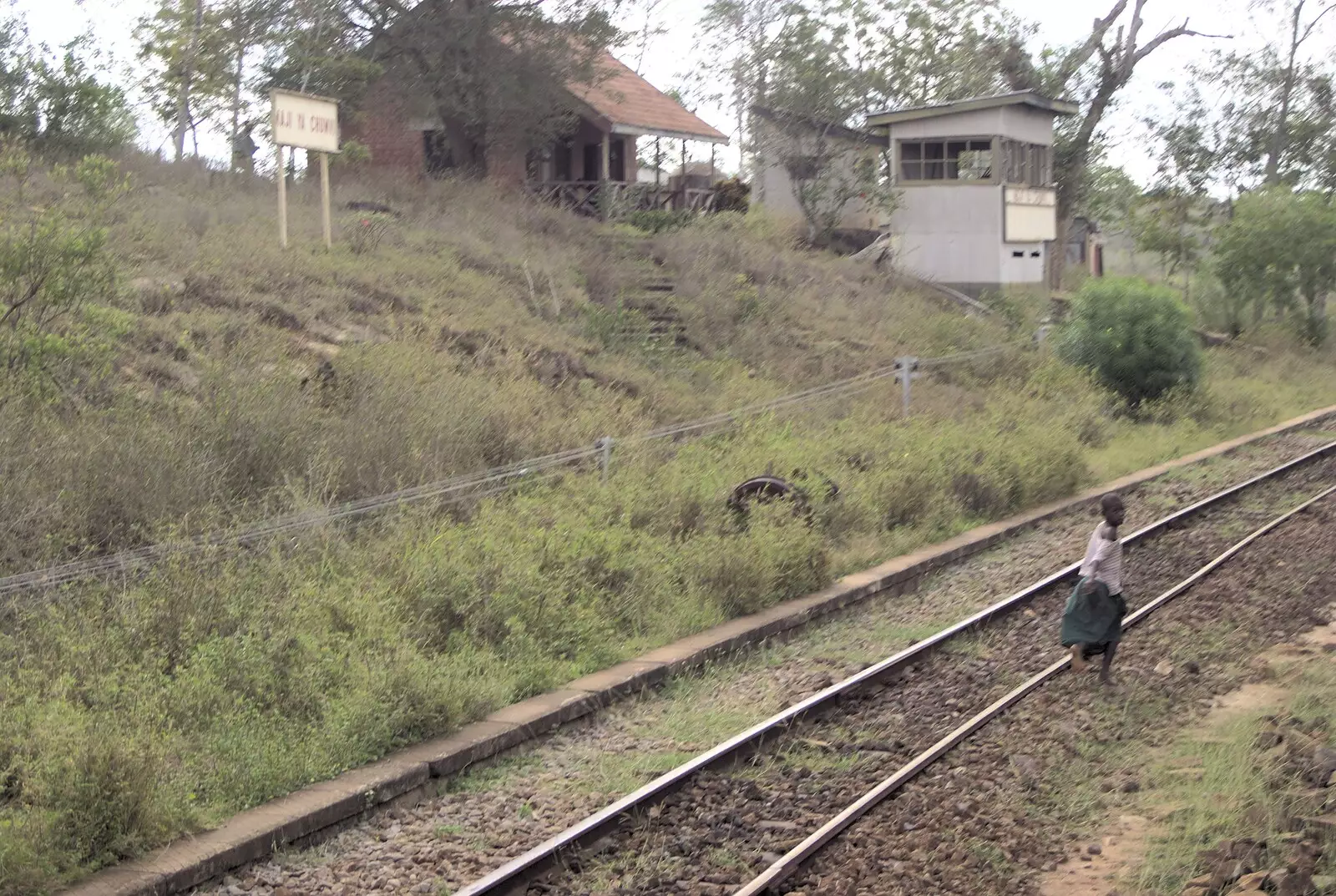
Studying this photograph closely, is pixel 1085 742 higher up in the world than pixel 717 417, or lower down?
lower down

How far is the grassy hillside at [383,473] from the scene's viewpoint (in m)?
7.50

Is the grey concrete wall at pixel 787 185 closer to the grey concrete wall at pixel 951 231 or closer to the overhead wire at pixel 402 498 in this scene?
the grey concrete wall at pixel 951 231

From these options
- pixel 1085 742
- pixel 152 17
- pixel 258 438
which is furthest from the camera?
pixel 152 17

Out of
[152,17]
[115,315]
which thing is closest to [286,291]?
[115,315]

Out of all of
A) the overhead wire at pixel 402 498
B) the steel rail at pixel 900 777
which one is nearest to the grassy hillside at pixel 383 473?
the overhead wire at pixel 402 498

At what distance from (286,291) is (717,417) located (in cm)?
569

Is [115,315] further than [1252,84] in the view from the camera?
No

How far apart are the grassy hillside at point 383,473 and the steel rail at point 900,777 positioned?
8.18 ft

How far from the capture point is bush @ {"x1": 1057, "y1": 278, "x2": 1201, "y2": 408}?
24516mm

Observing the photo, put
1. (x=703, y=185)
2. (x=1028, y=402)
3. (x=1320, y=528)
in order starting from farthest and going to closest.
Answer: (x=703, y=185) < (x=1028, y=402) < (x=1320, y=528)

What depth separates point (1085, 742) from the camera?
27.5 ft

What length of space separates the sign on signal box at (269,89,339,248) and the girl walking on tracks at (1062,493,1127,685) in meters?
13.1

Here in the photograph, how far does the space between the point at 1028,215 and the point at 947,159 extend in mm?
2525

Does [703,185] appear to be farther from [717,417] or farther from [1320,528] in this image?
[1320,528]
